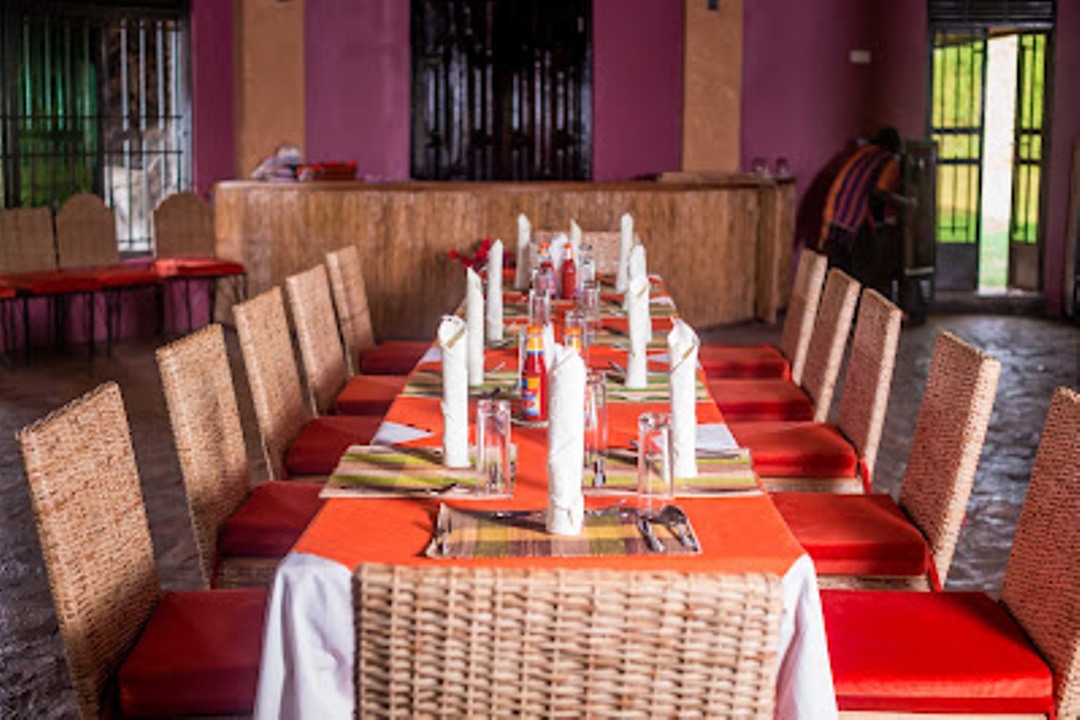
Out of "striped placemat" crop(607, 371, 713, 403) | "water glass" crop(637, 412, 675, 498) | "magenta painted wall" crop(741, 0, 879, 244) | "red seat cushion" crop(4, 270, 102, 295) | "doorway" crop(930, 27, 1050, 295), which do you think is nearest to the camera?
"water glass" crop(637, 412, 675, 498)

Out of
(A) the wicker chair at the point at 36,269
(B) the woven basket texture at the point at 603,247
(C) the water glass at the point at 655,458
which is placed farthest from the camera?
(A) the wicker chair at the point at 36,269

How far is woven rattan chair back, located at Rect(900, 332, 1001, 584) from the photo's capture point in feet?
10.6

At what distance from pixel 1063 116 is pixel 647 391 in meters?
8.05

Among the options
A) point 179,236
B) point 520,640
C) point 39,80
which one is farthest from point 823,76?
point 520,640

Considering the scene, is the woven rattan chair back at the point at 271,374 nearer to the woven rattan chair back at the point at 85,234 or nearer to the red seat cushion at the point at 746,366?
the red seat cushion at the point at 746,366

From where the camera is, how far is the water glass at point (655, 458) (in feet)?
9.05

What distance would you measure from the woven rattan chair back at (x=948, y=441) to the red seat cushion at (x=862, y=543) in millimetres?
50

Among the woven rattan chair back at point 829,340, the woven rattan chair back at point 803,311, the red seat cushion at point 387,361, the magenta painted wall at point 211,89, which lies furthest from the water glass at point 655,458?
the magenta painted wall at point 211,89

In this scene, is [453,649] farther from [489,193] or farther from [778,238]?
[778,238]

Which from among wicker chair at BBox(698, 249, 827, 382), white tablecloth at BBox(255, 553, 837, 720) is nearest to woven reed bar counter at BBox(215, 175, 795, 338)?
wicker chair at BBox(698, 249, 827, 382)

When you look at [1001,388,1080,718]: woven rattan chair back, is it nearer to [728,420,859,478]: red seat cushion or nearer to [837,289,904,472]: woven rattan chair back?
[837,289,904,472]: woven rattan chair back

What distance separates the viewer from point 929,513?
3.44 m

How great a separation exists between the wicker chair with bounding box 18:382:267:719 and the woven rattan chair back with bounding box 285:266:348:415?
172 cm

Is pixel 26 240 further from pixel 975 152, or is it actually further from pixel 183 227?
pixel 975 152
